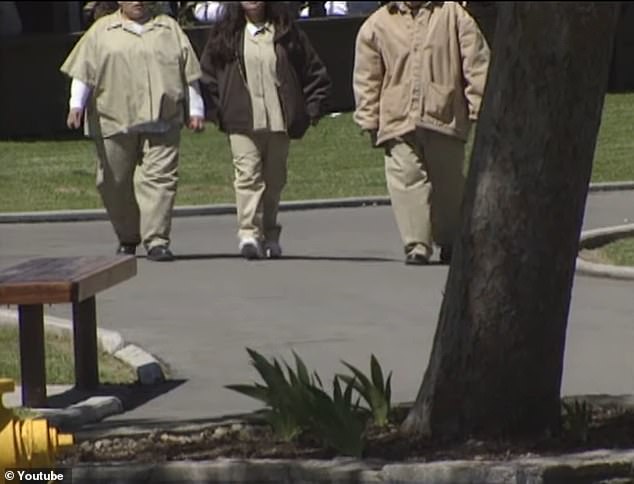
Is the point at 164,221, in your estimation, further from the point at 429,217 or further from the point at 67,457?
the point at 67,457

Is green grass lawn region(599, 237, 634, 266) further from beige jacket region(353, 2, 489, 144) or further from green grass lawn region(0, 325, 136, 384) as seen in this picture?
green grass lawn region(0, 325, 136, 384)

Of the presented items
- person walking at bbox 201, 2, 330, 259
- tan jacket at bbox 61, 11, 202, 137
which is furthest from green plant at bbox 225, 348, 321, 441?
person walking at bbox 201, 2, 330, 259

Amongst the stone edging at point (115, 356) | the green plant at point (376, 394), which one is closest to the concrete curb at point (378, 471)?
the green plant at point (376, 394)

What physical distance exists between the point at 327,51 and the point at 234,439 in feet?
57.1

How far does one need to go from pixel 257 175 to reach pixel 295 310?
216cm

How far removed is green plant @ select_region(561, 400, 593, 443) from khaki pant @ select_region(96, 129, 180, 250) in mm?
6081

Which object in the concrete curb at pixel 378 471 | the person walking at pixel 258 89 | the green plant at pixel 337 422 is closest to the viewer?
the concrete curb at pixel 378 471

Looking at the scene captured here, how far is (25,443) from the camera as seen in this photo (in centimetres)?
660

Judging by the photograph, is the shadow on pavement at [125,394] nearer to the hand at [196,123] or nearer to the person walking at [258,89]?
the hand at [196,123]

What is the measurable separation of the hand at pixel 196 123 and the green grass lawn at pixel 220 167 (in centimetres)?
424

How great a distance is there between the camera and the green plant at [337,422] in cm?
726

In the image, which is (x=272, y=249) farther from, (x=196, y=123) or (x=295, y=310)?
(x=295, y=310)

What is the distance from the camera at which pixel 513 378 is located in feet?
24.0

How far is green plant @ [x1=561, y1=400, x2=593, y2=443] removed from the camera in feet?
24.4
